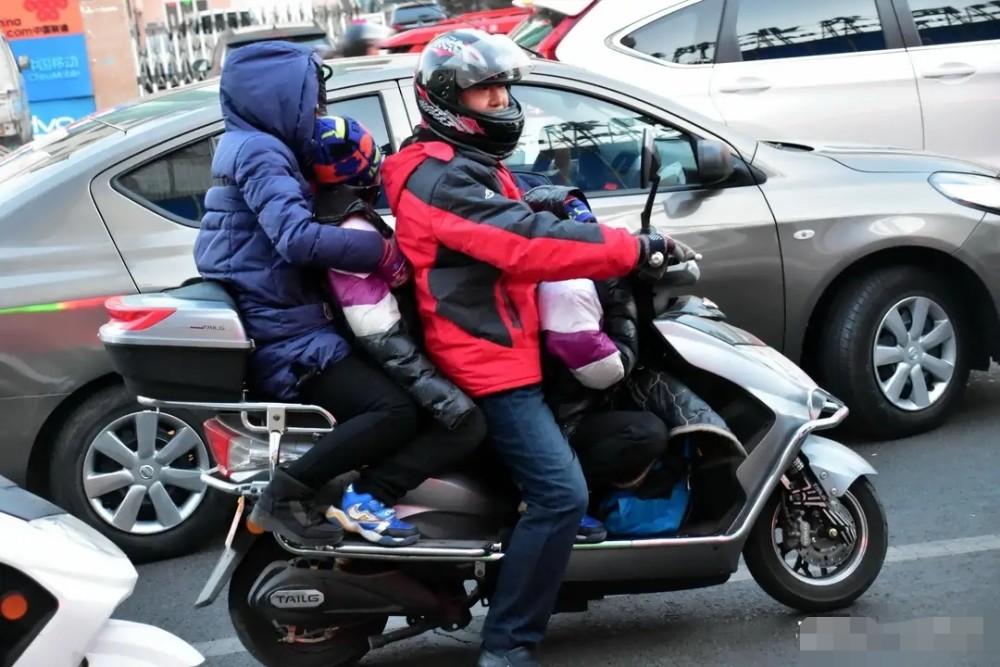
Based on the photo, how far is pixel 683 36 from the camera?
765 cm

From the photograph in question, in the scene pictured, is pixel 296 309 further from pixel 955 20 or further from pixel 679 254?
pixel 955 20

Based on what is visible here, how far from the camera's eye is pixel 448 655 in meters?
4.15

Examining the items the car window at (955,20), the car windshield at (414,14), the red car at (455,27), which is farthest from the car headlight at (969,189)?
the car windshield at (414,14)

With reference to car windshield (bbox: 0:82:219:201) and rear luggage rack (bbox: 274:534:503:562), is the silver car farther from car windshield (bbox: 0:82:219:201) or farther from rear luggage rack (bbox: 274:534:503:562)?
rear luggage rack (bbox: 274:534:503:562)

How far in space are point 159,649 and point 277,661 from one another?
1.10 meters

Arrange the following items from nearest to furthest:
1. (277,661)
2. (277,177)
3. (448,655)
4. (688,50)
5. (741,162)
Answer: (277,177) → (277,661) → (448,655) → (741,162) → (688,50)

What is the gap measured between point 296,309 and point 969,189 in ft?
11.6

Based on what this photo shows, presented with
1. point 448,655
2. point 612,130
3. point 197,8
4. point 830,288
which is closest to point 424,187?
point 448,655

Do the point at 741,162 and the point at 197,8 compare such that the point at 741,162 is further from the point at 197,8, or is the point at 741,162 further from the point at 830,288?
the point at 197,8

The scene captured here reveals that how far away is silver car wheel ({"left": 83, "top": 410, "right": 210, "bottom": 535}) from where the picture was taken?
4977mm

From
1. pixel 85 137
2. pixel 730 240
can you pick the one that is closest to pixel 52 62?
pixel 85 137

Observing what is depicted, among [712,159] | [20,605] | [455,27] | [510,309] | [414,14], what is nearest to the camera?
[20,605]

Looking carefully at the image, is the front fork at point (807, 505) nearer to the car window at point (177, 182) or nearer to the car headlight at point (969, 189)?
the car headlight at point (969, 189)

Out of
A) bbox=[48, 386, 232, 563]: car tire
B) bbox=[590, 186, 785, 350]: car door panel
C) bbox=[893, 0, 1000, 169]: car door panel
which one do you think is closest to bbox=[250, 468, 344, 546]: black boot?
bbox=[48, 386, 232, 563]: car tire
